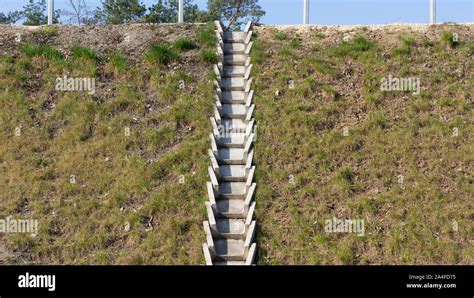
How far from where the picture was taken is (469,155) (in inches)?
438

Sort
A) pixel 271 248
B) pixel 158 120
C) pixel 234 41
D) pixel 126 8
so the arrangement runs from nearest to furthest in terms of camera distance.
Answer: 1. pixel 271 248
2. pixel 158 120
3. pixel 234 41
4. pixel 126 8

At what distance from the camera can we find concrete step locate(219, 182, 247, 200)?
34.9 ft

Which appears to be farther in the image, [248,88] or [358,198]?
[248,88]

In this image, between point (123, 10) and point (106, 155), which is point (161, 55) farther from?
point (123, 10)

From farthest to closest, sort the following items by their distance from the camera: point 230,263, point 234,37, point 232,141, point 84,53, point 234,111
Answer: point 234,37
point 84,53
point 234,111
point 232,141
point 230,263

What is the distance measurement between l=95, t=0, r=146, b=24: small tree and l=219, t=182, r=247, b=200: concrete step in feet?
33.3

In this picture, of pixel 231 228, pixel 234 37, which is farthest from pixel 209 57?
pixel 231 228

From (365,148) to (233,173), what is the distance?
84.6 inches

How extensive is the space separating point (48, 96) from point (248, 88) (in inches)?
142

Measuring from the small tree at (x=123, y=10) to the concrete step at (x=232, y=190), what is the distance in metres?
10.2

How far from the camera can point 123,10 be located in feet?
66.9

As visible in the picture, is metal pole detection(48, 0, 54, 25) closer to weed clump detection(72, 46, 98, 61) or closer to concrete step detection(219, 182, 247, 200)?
weed clump detection(72, 46, 98, 61)

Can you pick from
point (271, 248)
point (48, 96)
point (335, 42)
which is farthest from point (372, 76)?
point (48, 96)

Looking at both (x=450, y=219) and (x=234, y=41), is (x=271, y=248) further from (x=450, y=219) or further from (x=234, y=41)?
(x=234, y=41)
